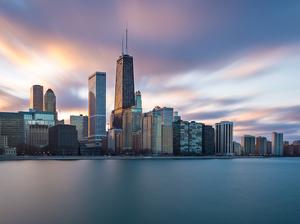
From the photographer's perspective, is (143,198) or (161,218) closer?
(161,218)

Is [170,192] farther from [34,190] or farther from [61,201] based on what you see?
[34,190]

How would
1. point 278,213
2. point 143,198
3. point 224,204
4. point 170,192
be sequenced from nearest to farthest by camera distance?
1. point 278,213
2. point 224,204
3. point 143,198
4. point 170,192

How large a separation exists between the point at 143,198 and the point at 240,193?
75.9 feet

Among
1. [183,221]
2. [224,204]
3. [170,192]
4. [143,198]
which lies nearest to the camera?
[183,221]

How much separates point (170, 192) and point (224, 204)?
54.5 feet

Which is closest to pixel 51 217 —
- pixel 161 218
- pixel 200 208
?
pixel 161 218

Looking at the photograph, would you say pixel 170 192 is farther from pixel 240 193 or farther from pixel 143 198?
pixel 240 193

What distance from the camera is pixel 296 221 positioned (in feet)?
156

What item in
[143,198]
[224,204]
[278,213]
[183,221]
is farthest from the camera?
[143,198]

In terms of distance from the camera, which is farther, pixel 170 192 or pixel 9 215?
pixel 170 192

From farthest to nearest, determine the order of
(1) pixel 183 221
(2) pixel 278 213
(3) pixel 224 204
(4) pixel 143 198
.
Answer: (4) pixel 143 198, (3) pixel 224 204, (2) pixel 278 213, (1) pixel 183 221

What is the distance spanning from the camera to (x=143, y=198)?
212 ft

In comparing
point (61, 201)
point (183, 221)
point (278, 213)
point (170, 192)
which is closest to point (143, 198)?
point (170, 192)

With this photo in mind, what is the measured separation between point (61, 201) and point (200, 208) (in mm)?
24356
